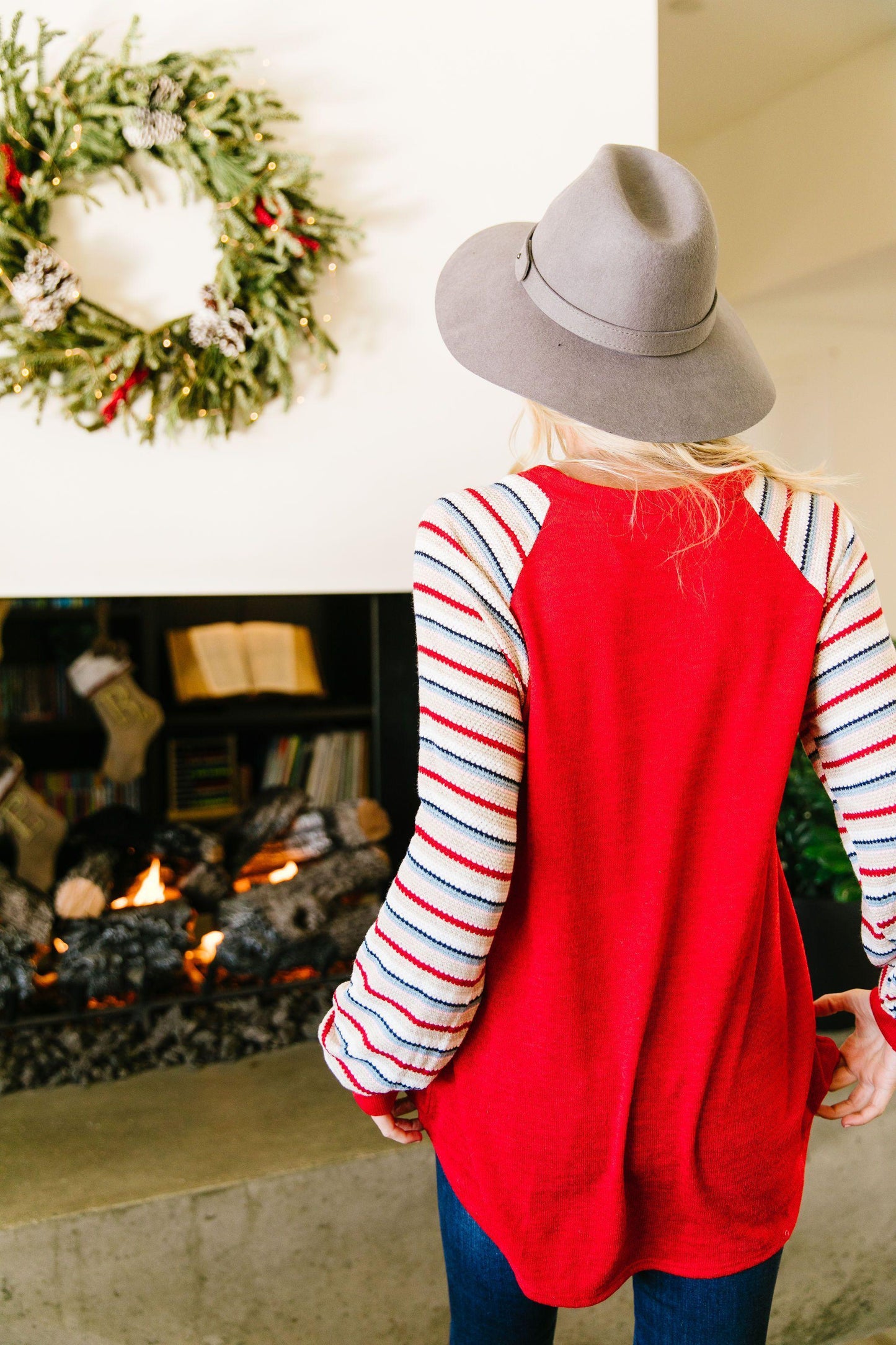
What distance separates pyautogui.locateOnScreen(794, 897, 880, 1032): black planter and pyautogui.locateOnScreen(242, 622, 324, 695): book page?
1074mm

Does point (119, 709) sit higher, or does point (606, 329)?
point (606, 329)

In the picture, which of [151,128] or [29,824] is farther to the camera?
[29,824]

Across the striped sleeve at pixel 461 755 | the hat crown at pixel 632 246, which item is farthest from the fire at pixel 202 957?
the hat crown at pixel 632 246

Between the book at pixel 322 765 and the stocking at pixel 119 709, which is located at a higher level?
the stocking at pixel 119 709

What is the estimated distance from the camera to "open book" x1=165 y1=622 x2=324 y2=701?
1978 mm

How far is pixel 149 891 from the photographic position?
196cm

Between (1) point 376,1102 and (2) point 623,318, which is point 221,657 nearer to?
(1) point 376,1102

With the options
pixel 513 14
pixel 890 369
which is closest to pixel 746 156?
pixel 890 369

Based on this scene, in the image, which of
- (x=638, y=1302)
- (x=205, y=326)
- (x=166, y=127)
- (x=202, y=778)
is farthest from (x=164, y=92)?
(x=638, y=1302)

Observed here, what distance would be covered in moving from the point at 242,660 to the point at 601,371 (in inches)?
52.2

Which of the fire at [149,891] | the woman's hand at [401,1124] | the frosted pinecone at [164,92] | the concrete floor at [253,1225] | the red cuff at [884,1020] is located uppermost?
the frosted pinecone at [164,92]

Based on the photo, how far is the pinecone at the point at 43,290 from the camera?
4.61 ft

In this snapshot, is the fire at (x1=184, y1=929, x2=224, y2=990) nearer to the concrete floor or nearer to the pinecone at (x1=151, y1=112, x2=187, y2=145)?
the concrete floor

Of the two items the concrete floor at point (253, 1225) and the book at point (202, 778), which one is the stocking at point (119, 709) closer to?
the book at point (202, 778)
